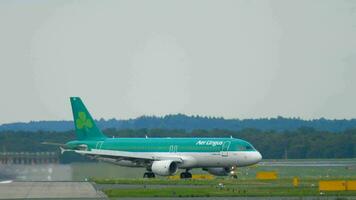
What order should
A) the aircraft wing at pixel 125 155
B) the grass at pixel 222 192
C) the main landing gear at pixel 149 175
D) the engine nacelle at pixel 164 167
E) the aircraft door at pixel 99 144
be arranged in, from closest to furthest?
the grass at pixel 222 192, the engine nacelle at pixel 164 167, the main landing gear at pixel 149 175, the aircraft wing at pixel 125 155, the aircraft door at pixel 99 144

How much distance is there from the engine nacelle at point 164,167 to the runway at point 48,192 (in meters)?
15.9

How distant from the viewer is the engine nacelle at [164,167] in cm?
8281

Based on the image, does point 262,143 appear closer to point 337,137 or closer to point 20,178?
point 337,137

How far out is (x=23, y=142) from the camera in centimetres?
10831

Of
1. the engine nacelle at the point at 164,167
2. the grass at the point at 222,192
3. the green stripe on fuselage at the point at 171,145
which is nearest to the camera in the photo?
the grass at the point at 222,192

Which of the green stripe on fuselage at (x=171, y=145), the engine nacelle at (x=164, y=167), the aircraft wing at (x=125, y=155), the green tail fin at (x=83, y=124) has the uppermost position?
the green tail fin at (x=83, y=124)

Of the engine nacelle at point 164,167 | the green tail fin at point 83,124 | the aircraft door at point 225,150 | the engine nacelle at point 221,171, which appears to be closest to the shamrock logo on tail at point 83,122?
the green tail fin at point 83,124

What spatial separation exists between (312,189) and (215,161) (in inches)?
952

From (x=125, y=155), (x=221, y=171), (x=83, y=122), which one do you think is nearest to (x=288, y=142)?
(x=83, y=122)

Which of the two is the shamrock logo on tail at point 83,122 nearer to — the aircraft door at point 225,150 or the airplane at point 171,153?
the airplane at point 171,153

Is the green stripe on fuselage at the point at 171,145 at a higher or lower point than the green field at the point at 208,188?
higher

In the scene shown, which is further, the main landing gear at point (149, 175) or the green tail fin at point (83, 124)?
the green tail fin at point (83, 124)

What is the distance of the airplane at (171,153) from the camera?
82000 mm

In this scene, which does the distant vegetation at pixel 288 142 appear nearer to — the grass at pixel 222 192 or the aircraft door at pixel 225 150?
the aircraft door at pixel 225 150
